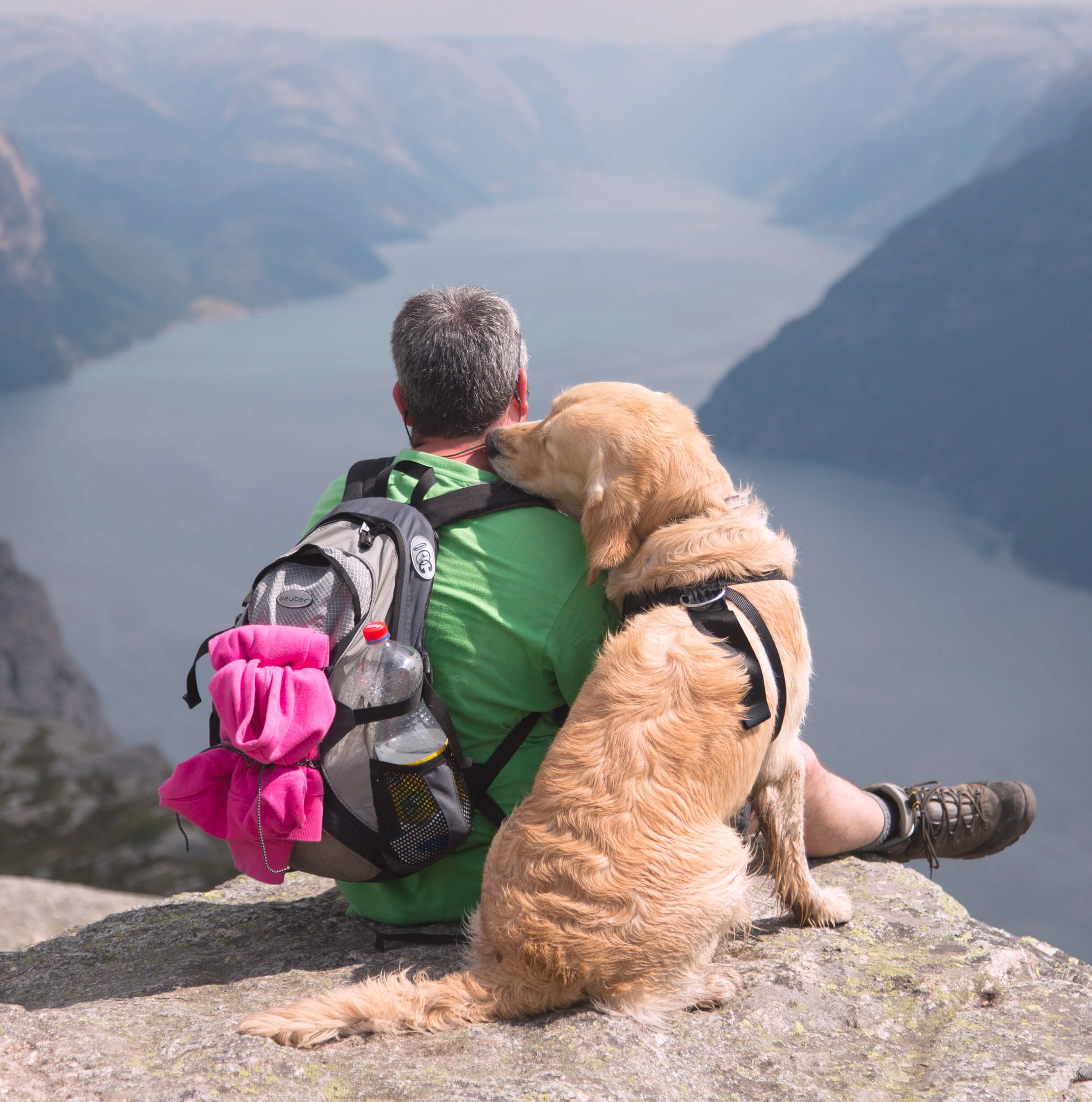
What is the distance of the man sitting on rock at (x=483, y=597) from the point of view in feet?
10.4

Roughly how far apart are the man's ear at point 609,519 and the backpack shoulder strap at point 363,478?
2.75ft

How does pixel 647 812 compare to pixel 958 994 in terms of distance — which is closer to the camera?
pixel 647 812

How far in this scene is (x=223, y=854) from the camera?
39.1 m

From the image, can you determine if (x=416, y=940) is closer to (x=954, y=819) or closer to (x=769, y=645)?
(x=769, y=645)

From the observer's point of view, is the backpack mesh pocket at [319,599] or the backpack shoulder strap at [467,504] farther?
the backpack shoulder strap at [467,504]

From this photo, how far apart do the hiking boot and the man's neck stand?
9.28ft

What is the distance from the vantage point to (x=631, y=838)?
2.67m

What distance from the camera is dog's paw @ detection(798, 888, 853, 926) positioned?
3559mm

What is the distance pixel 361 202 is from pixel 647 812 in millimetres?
136898

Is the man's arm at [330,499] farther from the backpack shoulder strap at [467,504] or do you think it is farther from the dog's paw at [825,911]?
the dog's paw at [825,911]

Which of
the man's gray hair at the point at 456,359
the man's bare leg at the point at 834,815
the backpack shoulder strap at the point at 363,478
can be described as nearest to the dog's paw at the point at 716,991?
the man's bare leg at the point at 834,815

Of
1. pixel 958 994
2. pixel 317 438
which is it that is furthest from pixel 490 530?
pixel 317 438

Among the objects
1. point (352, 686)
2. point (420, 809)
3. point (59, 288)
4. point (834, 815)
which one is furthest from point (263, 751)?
point (59, 288)

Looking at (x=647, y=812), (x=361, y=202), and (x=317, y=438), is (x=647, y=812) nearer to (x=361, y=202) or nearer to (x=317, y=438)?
(x=317, y=438)
